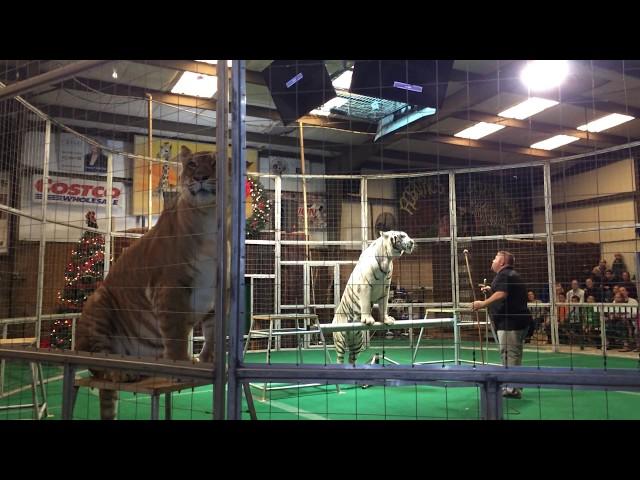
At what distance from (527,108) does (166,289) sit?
918 cm

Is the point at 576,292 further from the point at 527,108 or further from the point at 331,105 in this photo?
the point at 331,105

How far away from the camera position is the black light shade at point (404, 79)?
3.46m

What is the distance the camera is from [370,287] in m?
5.66

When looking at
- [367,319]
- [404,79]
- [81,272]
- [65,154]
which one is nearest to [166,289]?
[404,79]

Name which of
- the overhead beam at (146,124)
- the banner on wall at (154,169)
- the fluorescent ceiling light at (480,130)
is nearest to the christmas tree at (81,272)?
the banner on wall at (154,169)

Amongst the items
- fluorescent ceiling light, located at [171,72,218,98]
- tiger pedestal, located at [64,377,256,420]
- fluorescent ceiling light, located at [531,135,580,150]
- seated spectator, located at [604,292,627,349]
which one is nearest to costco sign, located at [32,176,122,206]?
fluorescent ceiling light, located at [171,72,218,98]

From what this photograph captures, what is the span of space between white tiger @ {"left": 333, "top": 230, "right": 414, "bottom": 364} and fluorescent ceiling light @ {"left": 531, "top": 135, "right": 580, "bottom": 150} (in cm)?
644

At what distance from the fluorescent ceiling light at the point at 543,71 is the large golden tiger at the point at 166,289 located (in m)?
2.21

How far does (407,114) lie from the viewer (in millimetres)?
4207

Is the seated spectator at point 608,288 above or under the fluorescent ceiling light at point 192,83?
under

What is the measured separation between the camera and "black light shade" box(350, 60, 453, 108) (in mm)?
3463

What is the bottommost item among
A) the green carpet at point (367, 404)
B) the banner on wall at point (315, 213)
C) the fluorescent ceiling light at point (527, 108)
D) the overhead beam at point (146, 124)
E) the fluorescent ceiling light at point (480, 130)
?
the green carpet at point (367, 404)

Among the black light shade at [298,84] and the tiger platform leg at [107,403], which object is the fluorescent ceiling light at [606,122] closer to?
the black light shade at [298,84]

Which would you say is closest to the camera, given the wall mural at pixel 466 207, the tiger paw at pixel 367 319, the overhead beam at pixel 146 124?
the tiger paw at pixel 367 319
